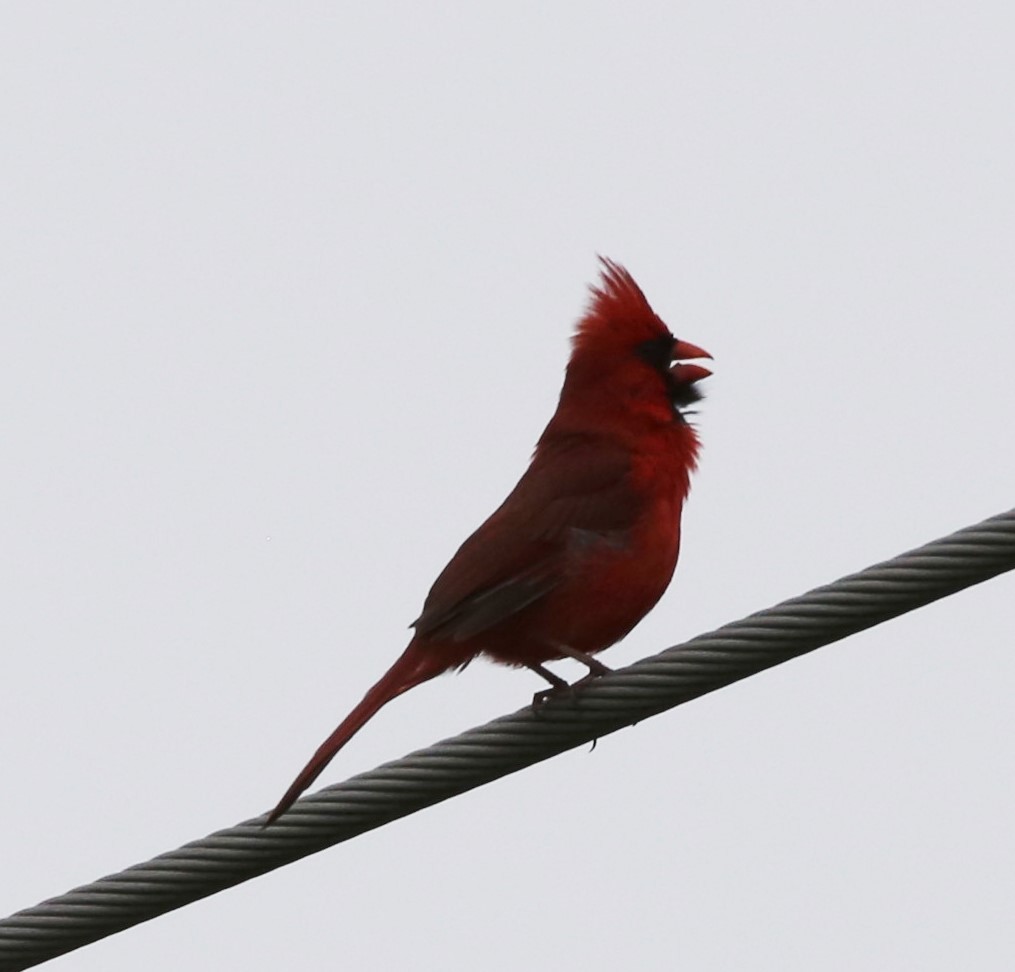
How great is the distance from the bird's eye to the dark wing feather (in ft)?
1.04

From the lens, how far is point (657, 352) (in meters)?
5.68

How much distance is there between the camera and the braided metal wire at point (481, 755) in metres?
3.82

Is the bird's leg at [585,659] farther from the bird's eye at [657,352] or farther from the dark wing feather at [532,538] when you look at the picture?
the bird's eye at [657,352]

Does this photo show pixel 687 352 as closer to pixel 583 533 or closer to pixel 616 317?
pixel 616 317

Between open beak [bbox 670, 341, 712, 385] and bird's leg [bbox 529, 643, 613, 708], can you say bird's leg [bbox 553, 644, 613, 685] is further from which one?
open beak [bbox 670, 341, 712, 385]

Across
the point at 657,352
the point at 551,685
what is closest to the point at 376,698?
the point at 551,685

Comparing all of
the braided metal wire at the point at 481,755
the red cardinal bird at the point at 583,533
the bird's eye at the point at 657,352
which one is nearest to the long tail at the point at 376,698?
the red cardinal bird at the point at 583,533

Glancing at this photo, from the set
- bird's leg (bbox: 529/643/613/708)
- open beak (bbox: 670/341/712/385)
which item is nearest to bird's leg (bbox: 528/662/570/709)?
bird's leg (bbox: 529/643/613/708)

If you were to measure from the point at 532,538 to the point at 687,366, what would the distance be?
0.82 metres

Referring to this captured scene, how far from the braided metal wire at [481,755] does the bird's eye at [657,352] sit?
160 cm

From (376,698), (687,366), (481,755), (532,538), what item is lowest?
(481,755)

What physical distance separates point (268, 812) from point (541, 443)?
1826mm

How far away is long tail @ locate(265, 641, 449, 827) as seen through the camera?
4.24 m

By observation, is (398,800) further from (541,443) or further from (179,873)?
(541,443)
